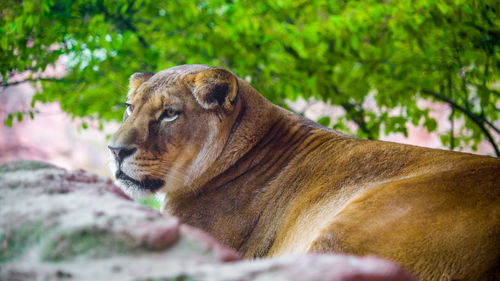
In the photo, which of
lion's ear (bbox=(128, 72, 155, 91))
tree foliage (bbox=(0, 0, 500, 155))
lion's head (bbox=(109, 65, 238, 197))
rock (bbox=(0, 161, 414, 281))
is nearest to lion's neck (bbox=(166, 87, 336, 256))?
lion's head (bbox=(109, 65, 238, 197))

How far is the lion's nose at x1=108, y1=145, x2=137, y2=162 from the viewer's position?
3875mm

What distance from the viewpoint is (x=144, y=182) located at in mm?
3988

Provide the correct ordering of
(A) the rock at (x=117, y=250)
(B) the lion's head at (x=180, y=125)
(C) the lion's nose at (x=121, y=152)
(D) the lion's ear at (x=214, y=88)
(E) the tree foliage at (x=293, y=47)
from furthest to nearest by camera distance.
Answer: (E) the tree foliage at (x=293, y=47), (D) the lion's ear at (x=214, y=88), (B) the lion's head at (x=180, y=125), (C) the lion's nose at (x=121, y=152), (A) the rock at (x=117, y=250)

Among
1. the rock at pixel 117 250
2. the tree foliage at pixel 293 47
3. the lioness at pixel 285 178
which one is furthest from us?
the tree foliage at pixel 293 47

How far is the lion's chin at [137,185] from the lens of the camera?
3.96 meters

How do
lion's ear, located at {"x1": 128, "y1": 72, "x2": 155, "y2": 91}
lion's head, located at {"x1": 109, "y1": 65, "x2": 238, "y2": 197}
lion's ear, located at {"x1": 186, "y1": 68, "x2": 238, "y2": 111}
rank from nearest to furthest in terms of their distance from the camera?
lion's head, located at {"x1": 109, "y1": 65, "x2": 238, "y2": 197}, lion's ear, located at {"x1": 186, "y1": 68, "x2": 238, "y2": 111}, lion's ear, located at {"x1": 128, "y1": 72, "x2": 155, "y2": 91}

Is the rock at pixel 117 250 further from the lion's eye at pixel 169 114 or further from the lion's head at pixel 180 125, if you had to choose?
the lion's eye at pixel 169 114

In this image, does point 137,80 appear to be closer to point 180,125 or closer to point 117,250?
point 180,125

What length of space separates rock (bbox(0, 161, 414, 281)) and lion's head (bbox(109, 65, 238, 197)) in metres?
1.79

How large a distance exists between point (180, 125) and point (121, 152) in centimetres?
45

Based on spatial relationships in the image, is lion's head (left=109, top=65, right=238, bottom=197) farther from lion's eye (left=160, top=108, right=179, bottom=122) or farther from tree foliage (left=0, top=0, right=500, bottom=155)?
tree foliage (left=0, top=0, right=500, bottom=155)

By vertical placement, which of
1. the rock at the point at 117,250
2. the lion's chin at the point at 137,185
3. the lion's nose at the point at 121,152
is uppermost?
the rock at the point at 117,250

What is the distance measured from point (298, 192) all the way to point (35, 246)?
219 cm

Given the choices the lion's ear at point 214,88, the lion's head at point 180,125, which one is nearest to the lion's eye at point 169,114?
the lion's head at point 180,125
